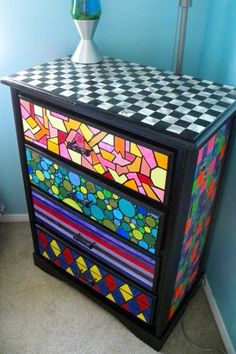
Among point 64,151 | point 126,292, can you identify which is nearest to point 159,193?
point 64,151

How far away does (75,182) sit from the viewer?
1173 millimetres

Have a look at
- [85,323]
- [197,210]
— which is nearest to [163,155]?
[197,210]

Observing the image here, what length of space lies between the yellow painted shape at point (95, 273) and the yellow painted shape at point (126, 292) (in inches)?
4.2

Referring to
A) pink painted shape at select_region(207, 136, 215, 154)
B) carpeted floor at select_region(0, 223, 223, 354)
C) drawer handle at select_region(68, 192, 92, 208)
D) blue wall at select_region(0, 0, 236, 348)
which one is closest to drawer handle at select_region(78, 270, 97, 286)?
carpeted floor at select_region(0, 223, 223, 354)

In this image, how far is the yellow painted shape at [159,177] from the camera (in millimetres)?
922

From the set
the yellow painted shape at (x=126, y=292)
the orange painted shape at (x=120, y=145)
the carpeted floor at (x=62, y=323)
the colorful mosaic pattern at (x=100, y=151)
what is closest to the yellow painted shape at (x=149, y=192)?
the colorful mosaic pattern at (x=100, y=151)

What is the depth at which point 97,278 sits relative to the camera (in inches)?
53.9

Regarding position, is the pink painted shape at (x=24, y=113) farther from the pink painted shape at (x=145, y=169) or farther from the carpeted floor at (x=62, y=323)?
the carpeted floor at (x=62, y=323)

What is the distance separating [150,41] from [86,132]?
577 mm

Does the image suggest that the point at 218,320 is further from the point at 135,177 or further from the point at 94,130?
the point at 94,130

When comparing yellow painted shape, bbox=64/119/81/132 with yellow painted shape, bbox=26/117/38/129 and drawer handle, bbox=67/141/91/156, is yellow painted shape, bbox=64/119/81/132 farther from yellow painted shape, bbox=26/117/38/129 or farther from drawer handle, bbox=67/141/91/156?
yellow painted shape, bbox=26/117/38/129

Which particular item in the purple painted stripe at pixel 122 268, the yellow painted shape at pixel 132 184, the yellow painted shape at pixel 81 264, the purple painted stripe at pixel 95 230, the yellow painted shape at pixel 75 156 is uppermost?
the yellow painted shape at pixel 75 156

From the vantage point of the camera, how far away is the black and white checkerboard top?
923 millimetres

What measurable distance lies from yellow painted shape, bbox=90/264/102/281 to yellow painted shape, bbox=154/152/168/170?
0.61 metres
